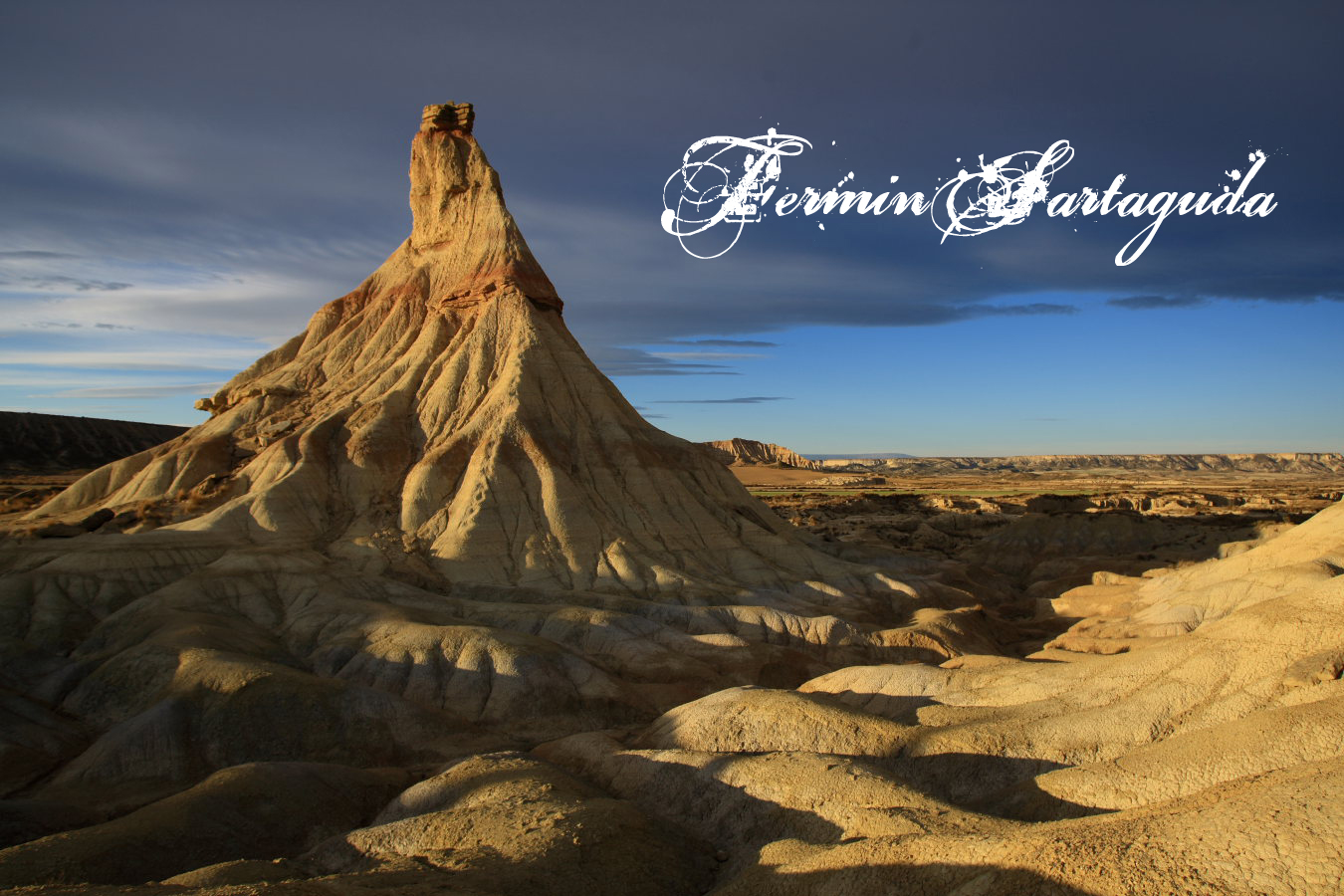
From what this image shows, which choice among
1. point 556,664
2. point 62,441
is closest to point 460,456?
point 556,664

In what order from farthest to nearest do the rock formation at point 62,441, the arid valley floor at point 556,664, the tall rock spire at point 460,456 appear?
the rock formation at point 62,441, the tall rock spire at point 460,456, the arid valley floor at point 556,664

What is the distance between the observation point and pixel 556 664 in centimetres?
3030

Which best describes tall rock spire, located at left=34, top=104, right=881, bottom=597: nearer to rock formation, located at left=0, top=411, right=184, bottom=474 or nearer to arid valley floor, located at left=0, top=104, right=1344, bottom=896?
arid valley floor, located at left=0, top=104, right=1344, bottom=896

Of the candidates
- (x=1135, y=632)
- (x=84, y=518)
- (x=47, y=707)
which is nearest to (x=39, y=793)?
(x=47, y=707)

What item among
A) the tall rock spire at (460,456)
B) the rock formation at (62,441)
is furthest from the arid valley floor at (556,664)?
the rock formation at (62,441)

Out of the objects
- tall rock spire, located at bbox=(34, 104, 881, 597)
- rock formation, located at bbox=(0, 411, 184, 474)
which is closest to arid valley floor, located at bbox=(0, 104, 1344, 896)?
tall rock spire, located at bbox=(34, 104, 881, 597)

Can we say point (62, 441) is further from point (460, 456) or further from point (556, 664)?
point (556, 664)

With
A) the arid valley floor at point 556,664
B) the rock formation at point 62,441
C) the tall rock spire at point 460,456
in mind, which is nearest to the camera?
the arid valley floor at point 556,664

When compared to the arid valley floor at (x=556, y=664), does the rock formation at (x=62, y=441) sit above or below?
above

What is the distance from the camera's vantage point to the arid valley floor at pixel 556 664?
1467cm

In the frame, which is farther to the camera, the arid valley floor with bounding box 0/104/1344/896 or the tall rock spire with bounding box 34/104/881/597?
the tall rock spire with bounding box 34/104/881/597

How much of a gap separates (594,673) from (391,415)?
2495 cm

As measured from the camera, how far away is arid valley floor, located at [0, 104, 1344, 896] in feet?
48.1

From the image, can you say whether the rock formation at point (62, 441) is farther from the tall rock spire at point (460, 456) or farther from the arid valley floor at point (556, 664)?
the tall rock spire at point (460, 456)
